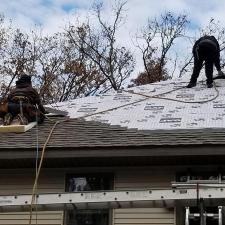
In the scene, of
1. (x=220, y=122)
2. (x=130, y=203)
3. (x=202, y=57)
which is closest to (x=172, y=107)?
(x=220, y=122)

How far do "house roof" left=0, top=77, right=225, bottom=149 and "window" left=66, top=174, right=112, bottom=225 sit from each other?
612 millimetres

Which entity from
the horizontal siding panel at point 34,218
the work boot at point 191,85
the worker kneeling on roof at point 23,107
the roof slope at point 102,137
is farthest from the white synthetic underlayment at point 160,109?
the horizontal siding panel at point 34,218

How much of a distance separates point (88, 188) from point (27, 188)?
0.97 m

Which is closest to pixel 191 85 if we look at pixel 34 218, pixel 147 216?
pixel 147 216

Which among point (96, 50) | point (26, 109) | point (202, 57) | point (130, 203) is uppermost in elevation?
point (96, 50)

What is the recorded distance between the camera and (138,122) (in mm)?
9258

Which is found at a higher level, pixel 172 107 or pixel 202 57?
pixel 202 57

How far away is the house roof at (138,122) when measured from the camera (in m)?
8.14

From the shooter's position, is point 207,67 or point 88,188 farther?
point 207,67

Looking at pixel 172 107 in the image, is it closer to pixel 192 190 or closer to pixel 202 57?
pixel 202 57

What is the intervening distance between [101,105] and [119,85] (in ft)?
49.8

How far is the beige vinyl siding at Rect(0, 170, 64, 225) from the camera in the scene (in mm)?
8119

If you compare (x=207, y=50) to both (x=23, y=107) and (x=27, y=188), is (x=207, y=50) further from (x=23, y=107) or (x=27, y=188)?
(x=27, y=188)

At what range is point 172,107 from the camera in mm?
10156
